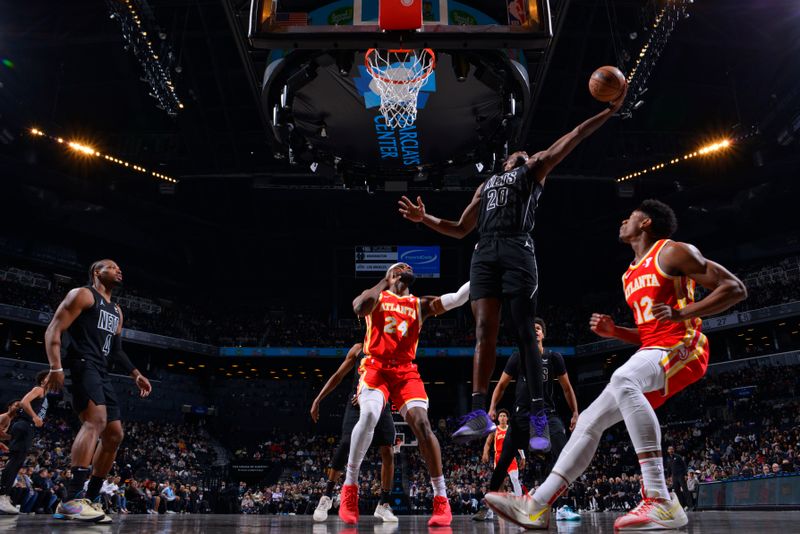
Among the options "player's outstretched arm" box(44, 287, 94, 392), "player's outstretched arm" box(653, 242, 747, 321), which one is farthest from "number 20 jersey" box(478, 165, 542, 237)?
"player's outstretched arm" box(44, 287, 94, 392)

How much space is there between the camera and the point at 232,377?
3422 centimetres

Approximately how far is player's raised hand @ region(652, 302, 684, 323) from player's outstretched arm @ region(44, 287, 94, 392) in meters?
4.53

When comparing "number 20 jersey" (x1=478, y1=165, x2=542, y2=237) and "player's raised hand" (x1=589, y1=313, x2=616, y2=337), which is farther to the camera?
"number 20 jersey" (x1=478, y1=165, x2=542, y2=237)

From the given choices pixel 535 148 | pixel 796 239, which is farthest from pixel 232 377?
pixel 796 239

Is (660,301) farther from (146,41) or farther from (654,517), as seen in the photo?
(146,41)

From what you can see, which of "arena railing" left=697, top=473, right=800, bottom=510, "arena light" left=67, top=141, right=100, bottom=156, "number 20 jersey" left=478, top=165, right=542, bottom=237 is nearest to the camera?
"number 20 jersey" left=478, top=165, right=542, bottom=237

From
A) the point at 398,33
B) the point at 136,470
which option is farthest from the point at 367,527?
the point at 136,470

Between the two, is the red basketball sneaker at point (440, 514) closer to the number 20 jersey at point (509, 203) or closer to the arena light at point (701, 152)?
the number 20 jersey at point (509, 203)

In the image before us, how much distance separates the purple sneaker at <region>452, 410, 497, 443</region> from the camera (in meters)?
4.07

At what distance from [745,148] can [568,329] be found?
12127 millimetres

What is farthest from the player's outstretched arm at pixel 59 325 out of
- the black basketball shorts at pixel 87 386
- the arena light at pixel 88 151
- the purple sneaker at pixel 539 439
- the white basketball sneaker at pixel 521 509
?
the arena light at pixel 88 151

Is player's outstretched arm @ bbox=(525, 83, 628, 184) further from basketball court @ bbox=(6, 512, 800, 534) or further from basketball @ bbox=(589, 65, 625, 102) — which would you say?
basketball court @ bbox=(6, 512, 800, 534)

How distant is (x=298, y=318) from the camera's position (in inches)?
1329

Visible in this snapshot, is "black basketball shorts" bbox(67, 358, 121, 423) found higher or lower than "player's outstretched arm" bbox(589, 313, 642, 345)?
lower
